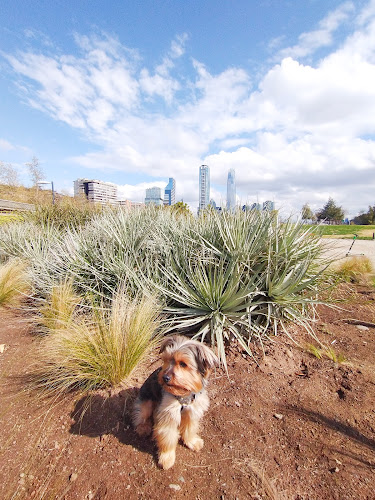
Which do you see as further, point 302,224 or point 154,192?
point 154,192

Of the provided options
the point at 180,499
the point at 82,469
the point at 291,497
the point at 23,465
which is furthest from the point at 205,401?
the point at 23,465

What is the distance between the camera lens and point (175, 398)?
5.40 feet

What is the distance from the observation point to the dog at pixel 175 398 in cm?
151

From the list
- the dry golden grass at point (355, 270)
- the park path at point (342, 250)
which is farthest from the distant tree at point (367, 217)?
the dry golden grass at point (355, 270)

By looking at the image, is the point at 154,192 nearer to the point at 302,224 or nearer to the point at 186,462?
the point at 302,224

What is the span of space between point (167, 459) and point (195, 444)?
230mm

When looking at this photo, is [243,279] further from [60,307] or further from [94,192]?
[94,192]

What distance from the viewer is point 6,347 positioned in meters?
3.13

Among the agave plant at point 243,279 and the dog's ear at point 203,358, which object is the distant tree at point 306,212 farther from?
the dog's ear at point 203,358

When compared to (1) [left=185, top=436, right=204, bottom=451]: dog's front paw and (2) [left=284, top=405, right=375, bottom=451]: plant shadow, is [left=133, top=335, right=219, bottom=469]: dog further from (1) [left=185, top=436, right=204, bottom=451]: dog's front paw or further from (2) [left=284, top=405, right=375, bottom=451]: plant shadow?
(2) [left=284, top=405, right=375, bottom=451]: plant shadow

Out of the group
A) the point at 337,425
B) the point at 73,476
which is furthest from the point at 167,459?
the point at 337,425

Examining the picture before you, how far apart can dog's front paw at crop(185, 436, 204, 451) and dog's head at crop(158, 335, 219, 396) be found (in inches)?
19.7

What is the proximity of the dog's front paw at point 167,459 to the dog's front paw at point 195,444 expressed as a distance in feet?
0.47

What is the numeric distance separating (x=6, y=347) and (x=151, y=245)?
2.27m
